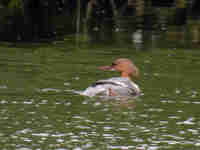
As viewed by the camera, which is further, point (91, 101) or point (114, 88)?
point (114, 88)

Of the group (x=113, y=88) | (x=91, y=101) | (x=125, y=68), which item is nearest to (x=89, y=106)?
(x=91, y=101)

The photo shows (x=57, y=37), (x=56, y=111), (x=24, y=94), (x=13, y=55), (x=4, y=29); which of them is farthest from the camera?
(x=4, y=29)

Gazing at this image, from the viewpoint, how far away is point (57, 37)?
81.1ft

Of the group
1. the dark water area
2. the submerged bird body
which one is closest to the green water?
the dark water area

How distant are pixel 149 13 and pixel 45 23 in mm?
6986

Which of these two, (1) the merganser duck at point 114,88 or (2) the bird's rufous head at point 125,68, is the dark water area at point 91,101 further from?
(2) the bird's rufous head at point 125,68

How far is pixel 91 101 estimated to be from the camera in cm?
1381

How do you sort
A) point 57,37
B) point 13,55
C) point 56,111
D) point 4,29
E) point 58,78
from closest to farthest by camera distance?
point 56,111 < point 58,78 < point 13,55 < point 57,37 < point 4,29

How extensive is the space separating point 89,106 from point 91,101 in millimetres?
522

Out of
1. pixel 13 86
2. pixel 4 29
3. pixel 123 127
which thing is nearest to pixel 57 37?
pixel 4 29

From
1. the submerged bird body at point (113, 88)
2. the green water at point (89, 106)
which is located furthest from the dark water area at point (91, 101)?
the submerged bird body at point (113, 88)

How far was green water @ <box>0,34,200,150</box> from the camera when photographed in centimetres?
1070

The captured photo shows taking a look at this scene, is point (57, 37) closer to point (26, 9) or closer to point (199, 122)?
point (26, 9)

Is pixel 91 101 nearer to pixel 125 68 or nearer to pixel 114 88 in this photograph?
pixel 114 88
